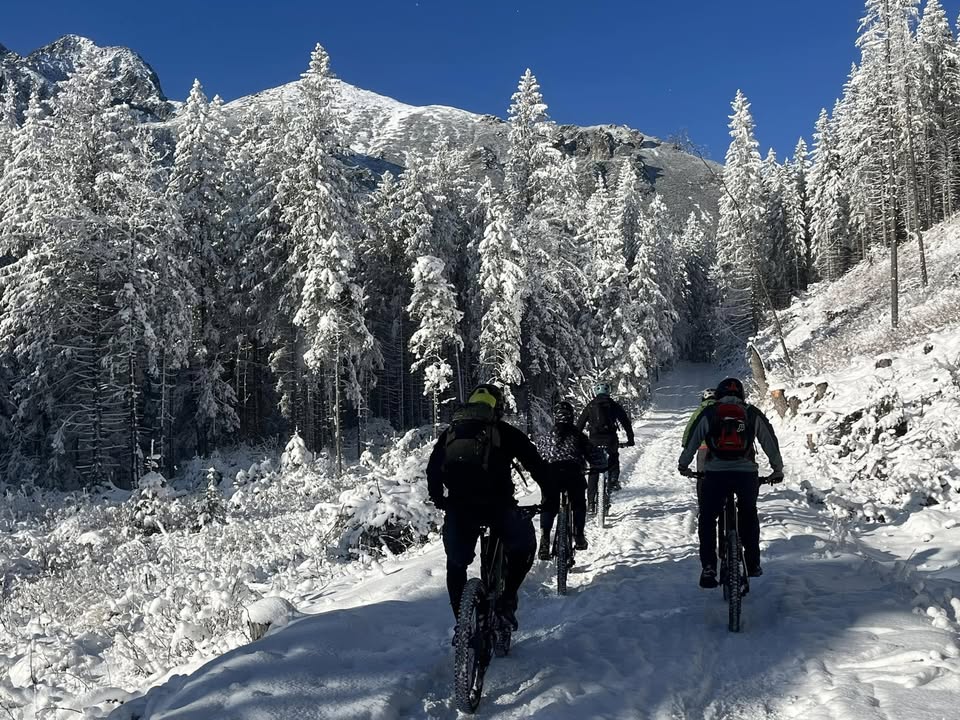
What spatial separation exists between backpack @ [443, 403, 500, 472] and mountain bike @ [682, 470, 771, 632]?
2.49 m

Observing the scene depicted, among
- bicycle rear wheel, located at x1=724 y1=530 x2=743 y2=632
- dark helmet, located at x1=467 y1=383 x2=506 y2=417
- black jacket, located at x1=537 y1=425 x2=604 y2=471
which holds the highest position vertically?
dark helmet, located at x1=467 y1=383 x2=506 y2=417

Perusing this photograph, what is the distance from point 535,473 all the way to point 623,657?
1.77m

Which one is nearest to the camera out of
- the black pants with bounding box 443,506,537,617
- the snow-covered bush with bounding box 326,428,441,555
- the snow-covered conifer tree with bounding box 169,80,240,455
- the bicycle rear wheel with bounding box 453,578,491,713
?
the bicycle rear wheel with bounding box 453,578,491,713

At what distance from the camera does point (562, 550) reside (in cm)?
742

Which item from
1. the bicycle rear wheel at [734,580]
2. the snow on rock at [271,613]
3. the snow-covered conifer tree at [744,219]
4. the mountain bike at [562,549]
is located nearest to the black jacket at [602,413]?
the mountain bike at [562,549]

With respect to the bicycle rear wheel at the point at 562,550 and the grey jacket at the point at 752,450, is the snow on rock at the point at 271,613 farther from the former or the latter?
the grey jacket at the point at 752,450

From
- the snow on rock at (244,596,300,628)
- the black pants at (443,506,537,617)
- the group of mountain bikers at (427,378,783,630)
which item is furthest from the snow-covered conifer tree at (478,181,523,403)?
the black pants at (443,506,537,617)

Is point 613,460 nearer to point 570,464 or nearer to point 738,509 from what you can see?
point 570,464

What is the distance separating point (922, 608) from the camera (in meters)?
5.99

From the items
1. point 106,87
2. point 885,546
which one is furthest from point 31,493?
point 885,546

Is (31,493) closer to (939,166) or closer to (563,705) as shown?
(563,705)

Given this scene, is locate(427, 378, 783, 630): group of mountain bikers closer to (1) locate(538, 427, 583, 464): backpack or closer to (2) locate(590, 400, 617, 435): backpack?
(1) locate(538, 427, 583, 464): backpack

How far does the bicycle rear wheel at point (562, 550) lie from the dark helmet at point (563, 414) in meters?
1.53

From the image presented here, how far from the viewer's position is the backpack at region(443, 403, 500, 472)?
4719 mm
